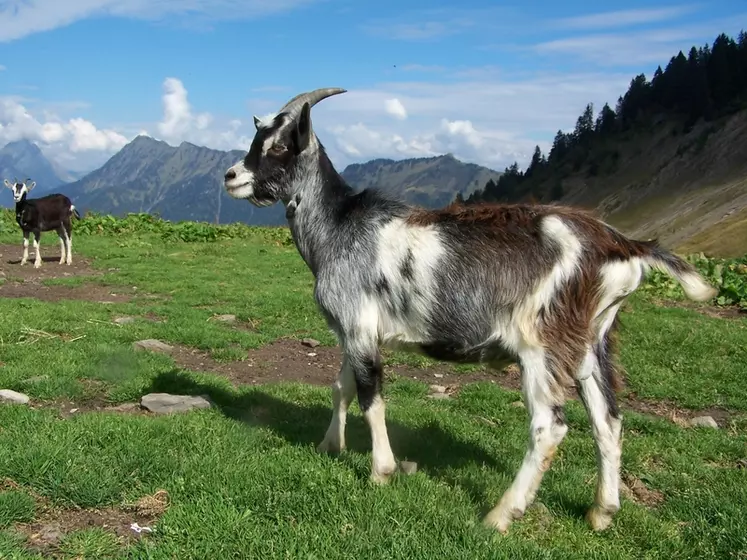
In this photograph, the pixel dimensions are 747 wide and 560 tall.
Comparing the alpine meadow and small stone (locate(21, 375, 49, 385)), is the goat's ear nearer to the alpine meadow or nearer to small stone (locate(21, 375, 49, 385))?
the alpine meadow

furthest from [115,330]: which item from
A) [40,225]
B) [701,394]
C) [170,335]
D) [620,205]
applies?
[620,205]

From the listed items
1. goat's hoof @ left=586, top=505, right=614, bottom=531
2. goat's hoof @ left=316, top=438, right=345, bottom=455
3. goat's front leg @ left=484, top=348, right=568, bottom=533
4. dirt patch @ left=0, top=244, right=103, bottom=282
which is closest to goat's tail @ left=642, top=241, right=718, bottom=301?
goat's front leg @ left=484, top=348, right=568, bottom=533

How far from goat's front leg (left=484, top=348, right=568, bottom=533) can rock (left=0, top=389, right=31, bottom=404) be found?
5.12 metres

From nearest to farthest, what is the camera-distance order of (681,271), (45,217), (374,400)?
(681,271)
(374,400)
(45,217)

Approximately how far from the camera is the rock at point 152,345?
33.1 ft

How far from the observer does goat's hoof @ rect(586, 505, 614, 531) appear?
5.19m

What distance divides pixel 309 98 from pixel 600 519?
4311 millimetres

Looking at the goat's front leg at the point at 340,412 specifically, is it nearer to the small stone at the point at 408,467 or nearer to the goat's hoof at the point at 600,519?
the small stone at the point at 408,467

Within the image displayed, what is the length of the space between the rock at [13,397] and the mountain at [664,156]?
84.0 meters

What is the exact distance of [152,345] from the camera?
1027 centimetres

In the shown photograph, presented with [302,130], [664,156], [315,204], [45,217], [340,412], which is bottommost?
[340,412]

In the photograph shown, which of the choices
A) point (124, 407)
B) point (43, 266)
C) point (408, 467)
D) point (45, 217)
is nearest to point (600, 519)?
point (408, 467)

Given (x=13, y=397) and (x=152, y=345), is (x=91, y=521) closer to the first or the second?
(x=13, y=397)

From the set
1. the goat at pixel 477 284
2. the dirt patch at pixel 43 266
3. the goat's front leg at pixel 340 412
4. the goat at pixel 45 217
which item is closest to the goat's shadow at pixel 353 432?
the goat's front leg at pixel 340 412
